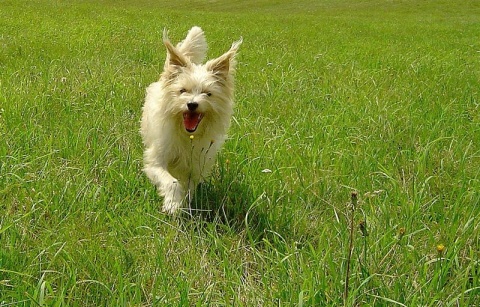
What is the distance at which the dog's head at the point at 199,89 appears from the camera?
3.33m

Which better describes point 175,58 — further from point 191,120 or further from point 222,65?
point 191,120

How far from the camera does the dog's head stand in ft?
10.9

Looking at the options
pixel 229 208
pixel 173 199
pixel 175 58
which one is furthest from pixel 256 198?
pixel 175 58

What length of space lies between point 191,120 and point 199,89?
0.74ft

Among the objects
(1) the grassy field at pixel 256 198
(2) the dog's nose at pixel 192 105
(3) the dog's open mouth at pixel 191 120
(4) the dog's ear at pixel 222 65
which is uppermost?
(4) the dog's ear at pixel 222 65

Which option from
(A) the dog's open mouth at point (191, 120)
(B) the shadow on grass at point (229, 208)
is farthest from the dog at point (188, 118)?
(B) the shadow on grass at point (229, 208)

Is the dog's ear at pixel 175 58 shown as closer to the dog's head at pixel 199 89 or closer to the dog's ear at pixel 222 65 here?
the dog's head at pixel 199 89

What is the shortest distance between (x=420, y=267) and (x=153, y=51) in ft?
22.1

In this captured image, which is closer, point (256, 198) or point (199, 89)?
point (256, 198)

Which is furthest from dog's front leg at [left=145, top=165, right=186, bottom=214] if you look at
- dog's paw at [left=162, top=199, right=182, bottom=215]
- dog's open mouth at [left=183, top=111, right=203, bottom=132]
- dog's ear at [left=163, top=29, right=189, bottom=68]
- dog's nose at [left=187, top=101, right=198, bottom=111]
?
dog's ear at [left=163, top=29, right=189, bottom=68]

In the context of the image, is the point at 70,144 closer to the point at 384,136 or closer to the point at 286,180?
the point at 286,180

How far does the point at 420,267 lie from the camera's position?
2064 millimetres

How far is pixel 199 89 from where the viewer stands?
3.37 meters

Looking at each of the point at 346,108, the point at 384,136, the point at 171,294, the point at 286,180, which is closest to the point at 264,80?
the point at 346,108
